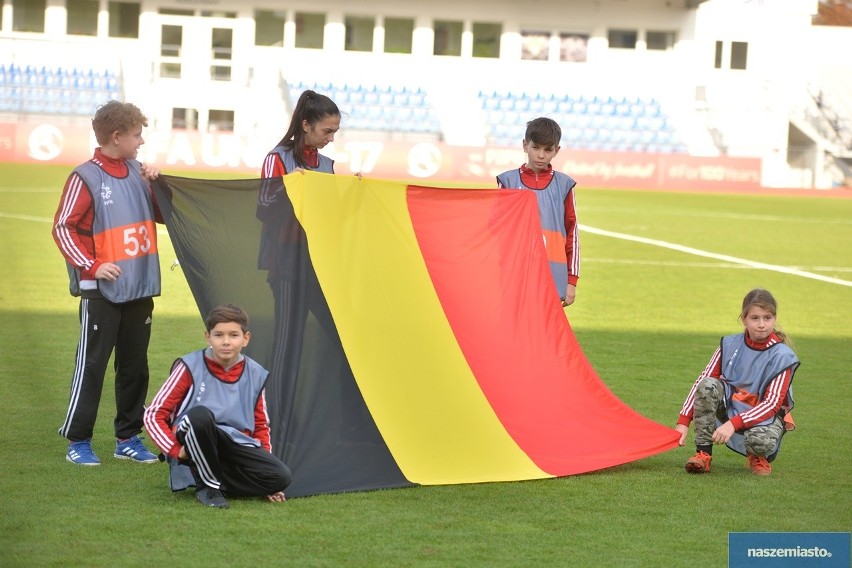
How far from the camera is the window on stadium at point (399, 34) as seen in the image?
3812 centimetres

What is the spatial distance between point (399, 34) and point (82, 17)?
965 cm

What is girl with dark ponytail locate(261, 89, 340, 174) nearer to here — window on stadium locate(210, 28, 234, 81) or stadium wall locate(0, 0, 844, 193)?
stadium wall locate(0, 0, 844, 193)

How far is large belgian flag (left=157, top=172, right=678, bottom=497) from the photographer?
194 inches

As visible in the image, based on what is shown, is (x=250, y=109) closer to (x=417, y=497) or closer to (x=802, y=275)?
(x=802, y=275)

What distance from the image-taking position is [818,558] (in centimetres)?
387

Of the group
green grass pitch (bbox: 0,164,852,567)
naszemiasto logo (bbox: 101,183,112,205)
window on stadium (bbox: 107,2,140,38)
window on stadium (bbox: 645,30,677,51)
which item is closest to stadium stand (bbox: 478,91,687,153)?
window on stadium (bbox: 645,30,677,51)

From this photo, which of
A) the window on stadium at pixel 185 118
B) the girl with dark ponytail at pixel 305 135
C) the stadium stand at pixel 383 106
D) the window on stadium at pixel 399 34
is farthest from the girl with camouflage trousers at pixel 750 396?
the window on stadium at pixel 399 34

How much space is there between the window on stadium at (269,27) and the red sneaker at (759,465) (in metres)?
33.7

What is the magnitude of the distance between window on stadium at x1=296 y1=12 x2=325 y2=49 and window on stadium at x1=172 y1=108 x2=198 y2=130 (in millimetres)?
4124

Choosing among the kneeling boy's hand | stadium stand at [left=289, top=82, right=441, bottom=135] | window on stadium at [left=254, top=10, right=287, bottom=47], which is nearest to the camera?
the kneeling boy's hand

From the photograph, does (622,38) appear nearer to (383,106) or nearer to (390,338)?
(383,106)

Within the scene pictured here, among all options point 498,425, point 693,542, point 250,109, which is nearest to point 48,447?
point 498,425

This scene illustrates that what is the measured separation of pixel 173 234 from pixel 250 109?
31301 mm

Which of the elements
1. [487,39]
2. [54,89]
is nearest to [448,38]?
[487,39]
